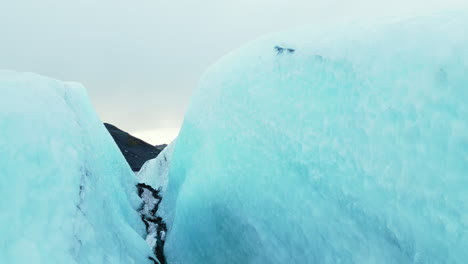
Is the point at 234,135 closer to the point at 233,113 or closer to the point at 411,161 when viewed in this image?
the point at 233,113

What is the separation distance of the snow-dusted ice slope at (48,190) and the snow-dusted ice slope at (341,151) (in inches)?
52.6

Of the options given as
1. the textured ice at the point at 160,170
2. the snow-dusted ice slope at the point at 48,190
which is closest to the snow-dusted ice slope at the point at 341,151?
the snow-dusted ice slope at the point at 48,190

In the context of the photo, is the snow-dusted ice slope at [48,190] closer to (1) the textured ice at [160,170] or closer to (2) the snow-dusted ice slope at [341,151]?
(2) the snow-dusted ice slope at [341,151]

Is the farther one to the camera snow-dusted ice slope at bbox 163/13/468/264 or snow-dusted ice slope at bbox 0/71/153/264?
snow-dusted ice slope at bbox 0/71/153/264

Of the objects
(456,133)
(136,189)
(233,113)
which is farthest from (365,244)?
(136,189)

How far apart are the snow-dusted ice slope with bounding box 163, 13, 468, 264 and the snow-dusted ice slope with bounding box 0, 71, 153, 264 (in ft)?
4.38

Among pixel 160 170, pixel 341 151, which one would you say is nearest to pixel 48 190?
pixel 341 151

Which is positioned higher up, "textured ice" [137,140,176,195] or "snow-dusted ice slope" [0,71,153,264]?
"snow-dusted ice slope" [0,71,153,264]

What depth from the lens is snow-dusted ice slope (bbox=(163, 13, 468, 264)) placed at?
2.71 meters

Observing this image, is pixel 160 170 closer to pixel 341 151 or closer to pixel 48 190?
pixel 48 190

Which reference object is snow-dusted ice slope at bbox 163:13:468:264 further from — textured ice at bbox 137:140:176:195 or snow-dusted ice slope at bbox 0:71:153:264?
textured ice at bbox 137:140:176:195

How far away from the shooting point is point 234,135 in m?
4.50

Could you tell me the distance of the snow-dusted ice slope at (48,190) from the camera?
286cm

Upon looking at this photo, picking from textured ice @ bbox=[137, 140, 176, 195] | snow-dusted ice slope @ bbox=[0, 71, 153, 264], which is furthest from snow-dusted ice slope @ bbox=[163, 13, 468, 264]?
textured ice @ bbox=[137, 140, 176, 195]
